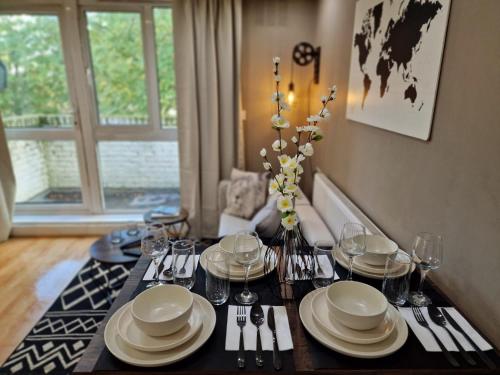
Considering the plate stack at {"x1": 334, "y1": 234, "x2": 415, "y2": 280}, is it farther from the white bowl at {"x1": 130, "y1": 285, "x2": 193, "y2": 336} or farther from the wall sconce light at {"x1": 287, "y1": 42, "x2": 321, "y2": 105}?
the wall sconce light at {"x1": 287, "y1": 42, "x2": 321, "y2": 105}

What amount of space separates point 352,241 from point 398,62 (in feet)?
3.00

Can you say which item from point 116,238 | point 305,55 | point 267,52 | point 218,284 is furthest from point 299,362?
point 267,52

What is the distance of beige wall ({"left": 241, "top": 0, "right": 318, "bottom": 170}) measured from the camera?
10.2 feet

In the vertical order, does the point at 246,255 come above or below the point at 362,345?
above

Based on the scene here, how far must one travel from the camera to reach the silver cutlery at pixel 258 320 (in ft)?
2.90

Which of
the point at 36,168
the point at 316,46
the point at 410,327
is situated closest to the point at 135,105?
the point at 36,168

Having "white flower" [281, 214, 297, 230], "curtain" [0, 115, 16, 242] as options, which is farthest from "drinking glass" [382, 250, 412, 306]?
"curtain" [0, 115, 16, 242]

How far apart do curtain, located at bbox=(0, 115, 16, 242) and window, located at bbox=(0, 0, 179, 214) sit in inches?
8.6

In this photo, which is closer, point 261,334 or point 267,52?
point 261,334

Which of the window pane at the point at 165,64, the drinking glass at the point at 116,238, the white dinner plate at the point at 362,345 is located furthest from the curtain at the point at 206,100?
the white dinner plate at the point at 362,345

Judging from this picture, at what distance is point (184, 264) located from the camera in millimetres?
1215

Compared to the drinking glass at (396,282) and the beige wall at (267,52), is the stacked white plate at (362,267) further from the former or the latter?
the beige wall at (267,52)

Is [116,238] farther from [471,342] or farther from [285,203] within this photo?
[471,342]

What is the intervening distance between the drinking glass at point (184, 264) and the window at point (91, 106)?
247 centimetres
